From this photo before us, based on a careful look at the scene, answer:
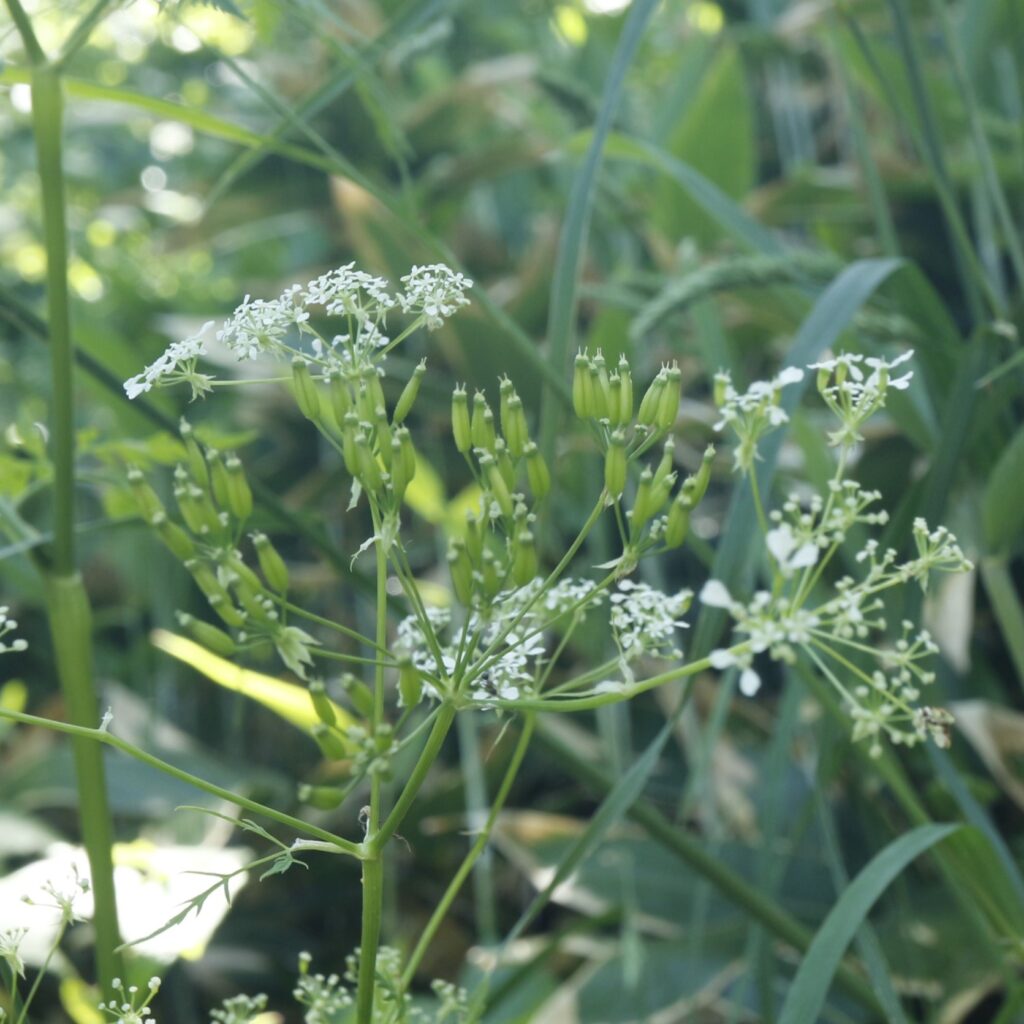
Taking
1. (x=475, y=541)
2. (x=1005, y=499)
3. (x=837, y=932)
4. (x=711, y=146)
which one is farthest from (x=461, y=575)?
(x=711, y=146)

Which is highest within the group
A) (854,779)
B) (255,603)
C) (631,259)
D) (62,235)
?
(631,259)

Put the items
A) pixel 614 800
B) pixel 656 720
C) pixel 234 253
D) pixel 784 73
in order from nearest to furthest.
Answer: pixel 614 800, pixel 656 720, pixel 784 73, pixel 234 253

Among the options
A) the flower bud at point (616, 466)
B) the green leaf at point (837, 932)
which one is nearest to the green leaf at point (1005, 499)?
the green leaf at point (837, 932)

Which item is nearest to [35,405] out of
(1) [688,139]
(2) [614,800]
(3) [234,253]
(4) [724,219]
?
(3) [234,253]

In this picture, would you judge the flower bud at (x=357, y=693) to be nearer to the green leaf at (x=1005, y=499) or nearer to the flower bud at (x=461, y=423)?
the flower bud at (x=461, y=423)

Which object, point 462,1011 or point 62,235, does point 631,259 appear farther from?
point 462,1011

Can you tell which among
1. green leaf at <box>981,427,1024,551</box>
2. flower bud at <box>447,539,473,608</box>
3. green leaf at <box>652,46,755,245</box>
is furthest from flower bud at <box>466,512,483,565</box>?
green leaf at <box>652,46,755,245</box>
